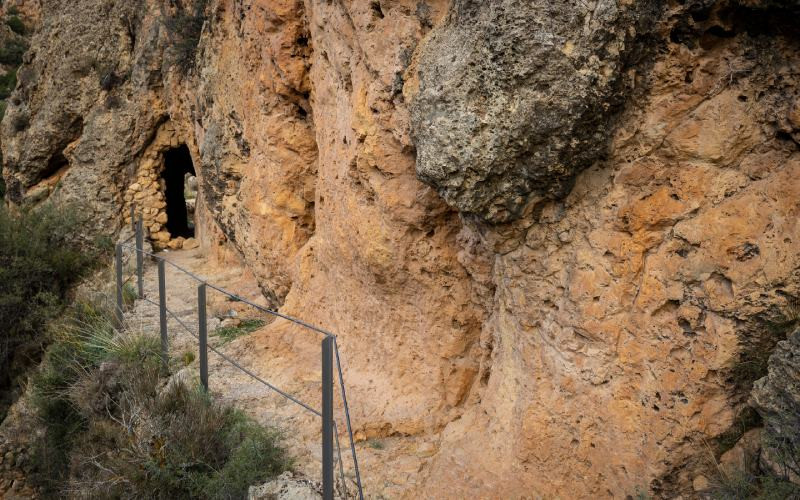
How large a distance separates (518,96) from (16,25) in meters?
24.8

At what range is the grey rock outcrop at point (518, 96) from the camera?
2865 mm

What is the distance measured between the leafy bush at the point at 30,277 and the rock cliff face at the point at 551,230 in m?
5.59

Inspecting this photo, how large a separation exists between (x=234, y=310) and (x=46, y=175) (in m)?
8.06

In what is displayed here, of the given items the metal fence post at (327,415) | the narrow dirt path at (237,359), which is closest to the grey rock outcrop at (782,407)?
the metal fence post at (327,415)

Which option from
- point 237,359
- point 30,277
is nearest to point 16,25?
point 30,277

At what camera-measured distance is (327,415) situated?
3.21 meters

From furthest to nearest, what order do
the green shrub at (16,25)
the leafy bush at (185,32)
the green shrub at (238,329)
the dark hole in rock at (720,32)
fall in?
the green shrub at (16,25) → the leafy bush at (185,32) → the green shrub at (238,329) → the dark hole in rock at (720,32)

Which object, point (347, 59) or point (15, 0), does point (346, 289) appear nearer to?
point (347, 59)

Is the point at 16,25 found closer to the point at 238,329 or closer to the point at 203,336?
the point at 238,329

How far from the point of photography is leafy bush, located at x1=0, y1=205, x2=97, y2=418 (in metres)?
8.99

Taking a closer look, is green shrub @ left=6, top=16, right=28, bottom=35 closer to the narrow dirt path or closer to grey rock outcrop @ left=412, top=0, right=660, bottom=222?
the narrow dirt path

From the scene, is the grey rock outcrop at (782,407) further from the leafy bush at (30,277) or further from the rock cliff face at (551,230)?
the leafy bush at (30,277)

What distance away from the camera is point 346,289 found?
16.9ft

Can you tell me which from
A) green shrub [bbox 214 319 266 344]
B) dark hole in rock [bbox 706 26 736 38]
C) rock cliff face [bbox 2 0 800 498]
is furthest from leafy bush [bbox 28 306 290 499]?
dark hole in rock [bbox 706 26 736 38]
